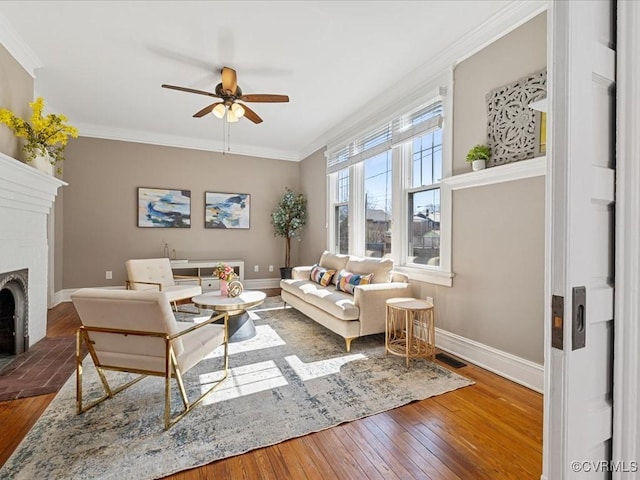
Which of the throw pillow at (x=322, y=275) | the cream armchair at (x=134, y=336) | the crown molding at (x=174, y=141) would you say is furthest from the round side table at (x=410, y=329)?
the crown molding at (x=174, y=141)

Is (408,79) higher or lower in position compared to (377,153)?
higher

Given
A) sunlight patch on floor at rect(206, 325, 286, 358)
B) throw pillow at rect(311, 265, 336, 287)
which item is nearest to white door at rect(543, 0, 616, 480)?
sunlight patch on floor at rect(206, 325, 286, 358)

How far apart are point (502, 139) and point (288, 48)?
2.10 meters

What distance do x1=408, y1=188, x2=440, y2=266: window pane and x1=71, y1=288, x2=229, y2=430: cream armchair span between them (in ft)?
8.16

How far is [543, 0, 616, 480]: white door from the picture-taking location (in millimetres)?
708

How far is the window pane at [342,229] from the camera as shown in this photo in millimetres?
5145

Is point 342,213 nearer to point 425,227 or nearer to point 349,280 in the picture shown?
point 349,280

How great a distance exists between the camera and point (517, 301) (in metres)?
2.41

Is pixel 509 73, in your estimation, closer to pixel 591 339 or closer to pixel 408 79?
pixel 408 79

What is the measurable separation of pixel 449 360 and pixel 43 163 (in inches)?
178

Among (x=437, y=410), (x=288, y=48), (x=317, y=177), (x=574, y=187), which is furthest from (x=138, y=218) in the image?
(x=574, y=187)

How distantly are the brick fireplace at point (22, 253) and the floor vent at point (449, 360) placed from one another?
3.95 meters

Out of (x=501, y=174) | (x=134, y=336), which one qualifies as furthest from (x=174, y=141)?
(x=501, y=174)

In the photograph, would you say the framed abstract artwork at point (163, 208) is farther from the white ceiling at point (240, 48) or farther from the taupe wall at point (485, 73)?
the taupe wall at point (485, 73)
